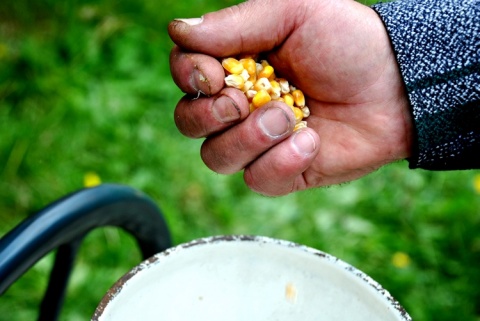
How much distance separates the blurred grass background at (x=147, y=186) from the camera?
1.98m

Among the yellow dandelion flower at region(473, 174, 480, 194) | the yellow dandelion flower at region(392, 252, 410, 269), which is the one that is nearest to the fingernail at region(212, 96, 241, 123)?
the yellow dandelion flower at region(392, 252, 410, 269)

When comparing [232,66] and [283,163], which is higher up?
[232,66]

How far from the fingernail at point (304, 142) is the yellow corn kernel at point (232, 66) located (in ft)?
0.46

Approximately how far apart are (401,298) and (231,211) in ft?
2.00

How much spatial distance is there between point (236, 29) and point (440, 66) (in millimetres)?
351

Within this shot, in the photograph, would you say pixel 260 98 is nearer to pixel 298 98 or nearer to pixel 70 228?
pixel 298 98

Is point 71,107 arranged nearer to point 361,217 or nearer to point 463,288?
point 361,217

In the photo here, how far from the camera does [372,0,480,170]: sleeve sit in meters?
1.08

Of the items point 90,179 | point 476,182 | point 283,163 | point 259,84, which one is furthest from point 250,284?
point 476,182

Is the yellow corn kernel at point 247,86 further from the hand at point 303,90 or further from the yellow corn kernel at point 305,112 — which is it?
the yellow corn kernel at point 305,112

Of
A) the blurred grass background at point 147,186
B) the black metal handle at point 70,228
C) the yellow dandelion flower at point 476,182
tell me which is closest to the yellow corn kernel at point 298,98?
the black metal handle at point 70,228

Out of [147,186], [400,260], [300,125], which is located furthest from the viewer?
[147,186]

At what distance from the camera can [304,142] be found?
1037 mm

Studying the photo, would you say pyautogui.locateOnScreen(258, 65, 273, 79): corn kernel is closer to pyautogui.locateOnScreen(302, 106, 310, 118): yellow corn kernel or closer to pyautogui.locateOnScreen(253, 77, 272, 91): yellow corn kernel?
pyautogui.locateOnScreen(253, 77, 272, 91): yellow corn kernel
